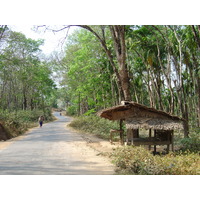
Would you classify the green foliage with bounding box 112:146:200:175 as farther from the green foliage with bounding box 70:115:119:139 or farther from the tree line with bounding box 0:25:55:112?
the tree line with bounding box 0:25:55:112

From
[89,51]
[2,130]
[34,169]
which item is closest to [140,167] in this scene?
[34,169]

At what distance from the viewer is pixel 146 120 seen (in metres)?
9.82

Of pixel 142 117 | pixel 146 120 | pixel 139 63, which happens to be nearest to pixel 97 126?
pixel 139 63

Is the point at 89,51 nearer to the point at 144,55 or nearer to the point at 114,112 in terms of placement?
the point at 144,55

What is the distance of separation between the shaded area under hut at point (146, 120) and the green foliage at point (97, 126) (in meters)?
4.88

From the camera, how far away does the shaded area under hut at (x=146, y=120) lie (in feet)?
31.6

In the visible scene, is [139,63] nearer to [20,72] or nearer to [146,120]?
[146,120]

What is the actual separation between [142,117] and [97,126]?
301 inches

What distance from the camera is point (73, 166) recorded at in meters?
7.42

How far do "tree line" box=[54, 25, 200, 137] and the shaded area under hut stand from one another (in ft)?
6.22

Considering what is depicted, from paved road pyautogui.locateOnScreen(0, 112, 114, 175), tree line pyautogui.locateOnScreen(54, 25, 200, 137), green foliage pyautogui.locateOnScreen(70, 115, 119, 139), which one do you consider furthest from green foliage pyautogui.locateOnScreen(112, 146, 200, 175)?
green foliage pyautogui.locateOnScreen(70, 115, 119, 139)

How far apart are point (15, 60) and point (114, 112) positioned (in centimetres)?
946

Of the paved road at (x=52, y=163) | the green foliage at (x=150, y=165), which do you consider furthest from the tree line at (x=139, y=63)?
the green foliage at (x=150, y=165)

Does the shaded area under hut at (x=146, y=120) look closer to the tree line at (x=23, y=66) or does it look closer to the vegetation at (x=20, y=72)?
the vegetation at (x=20, y=72)
